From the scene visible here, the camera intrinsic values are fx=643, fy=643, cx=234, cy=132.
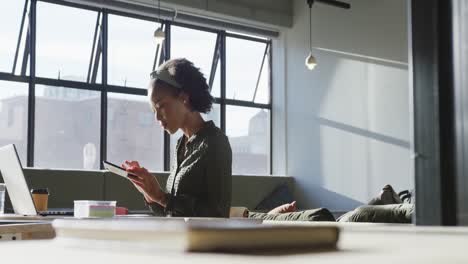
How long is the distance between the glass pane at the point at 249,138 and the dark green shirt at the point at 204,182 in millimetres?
6525

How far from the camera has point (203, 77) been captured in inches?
107

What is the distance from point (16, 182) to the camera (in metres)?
2.65

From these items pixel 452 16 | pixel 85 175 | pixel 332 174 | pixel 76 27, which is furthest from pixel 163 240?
pixel 332 174

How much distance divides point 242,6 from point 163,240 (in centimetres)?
874

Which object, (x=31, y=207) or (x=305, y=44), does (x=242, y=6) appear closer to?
(x=305, y=44)

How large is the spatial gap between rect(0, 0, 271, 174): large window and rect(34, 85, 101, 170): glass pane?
12 millimetres

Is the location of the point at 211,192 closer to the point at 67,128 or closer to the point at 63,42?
the point at 67,128

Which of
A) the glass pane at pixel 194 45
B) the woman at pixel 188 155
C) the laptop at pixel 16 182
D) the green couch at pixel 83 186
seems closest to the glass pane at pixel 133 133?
the green couch at pixel 83 186

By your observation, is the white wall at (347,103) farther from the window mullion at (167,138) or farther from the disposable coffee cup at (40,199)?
the disposable coffee cup at (40,199)

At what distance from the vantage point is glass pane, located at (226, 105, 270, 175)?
916 centimetres

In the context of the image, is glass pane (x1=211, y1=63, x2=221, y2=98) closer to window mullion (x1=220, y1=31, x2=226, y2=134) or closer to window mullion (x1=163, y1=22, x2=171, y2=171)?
window mullion (x1=220, y1=31, x2=226, y2=134)

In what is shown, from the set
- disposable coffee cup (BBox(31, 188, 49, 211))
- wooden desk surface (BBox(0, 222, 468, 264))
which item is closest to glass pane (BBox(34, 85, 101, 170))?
disposable coffee cup (BBox(31, 188, 49, 211))

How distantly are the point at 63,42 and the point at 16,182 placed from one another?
17.5 feet

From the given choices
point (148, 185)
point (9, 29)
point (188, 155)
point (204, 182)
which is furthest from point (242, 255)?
point (9, 29)
